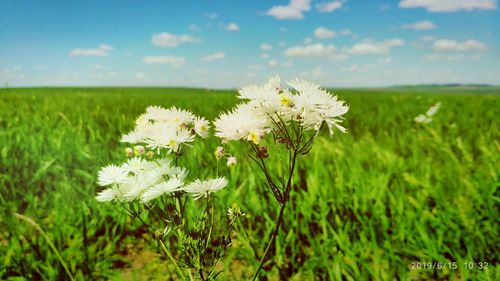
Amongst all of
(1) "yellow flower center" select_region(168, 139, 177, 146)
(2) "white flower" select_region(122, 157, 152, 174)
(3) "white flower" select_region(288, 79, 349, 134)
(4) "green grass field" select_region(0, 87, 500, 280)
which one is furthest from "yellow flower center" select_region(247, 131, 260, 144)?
(4) "green grass field" select_region(0, 87, 500, 280)

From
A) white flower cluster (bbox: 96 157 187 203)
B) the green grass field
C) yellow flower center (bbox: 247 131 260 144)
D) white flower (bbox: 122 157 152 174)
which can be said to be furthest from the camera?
the green grass field

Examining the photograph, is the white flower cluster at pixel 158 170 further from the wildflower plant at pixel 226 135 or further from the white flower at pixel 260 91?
the white flower at pixel 260 91

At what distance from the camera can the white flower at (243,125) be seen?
3.10 ft

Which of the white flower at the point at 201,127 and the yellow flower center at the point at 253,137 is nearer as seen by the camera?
the yellow flower center at the point at 253,137

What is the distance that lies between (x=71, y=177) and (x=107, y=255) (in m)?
1.16

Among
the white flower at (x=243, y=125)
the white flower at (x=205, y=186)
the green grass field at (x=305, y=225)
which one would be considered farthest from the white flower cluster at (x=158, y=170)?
the green grass field at (x=305, y=225)

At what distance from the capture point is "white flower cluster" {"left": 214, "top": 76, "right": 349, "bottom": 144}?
3.12ft

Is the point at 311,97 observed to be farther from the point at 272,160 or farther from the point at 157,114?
the point at 272,160

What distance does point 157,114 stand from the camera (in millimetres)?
1154

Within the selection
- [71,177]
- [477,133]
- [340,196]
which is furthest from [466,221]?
[477,133]

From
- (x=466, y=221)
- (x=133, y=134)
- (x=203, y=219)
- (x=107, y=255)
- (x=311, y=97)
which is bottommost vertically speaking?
(x=107, y=255)

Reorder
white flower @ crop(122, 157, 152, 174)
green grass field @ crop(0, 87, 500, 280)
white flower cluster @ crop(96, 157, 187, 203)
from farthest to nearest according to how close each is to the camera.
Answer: green grass field @ crop(0, 87, 500, 280) < white flower @ crop(122, 157, 152, 174) < white flower cluster @ crop(96, 157, 187, 203)

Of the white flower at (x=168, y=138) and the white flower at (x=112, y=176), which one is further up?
the white flower at (x=168, y=138)

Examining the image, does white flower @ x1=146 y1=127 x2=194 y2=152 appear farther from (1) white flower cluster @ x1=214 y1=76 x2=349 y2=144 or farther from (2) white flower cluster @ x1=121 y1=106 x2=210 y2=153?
(1) white flower cluster @ x1=214 y1=76 x2=349 y2=144
